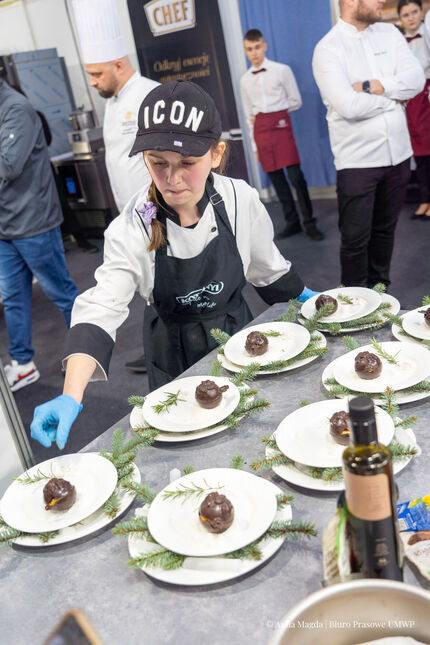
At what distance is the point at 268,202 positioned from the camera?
696 cm

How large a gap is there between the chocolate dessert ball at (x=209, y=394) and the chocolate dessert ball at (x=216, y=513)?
0.37 metres

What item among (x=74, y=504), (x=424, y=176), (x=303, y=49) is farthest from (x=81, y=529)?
(x=303, y=49)

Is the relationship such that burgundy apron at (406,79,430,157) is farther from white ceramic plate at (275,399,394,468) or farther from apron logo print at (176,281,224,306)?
white ceramic plate at (275,399,394,468)

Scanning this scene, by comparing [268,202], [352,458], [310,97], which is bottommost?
[268,202]

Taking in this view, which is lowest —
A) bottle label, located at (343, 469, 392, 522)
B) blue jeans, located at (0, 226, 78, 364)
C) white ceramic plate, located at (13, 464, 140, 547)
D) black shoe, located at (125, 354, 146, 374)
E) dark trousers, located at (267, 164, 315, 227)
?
black shoe, located at (125, 354, 146, 374)

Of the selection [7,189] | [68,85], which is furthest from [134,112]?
[68,85]

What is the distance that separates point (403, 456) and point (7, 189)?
3.06 metres

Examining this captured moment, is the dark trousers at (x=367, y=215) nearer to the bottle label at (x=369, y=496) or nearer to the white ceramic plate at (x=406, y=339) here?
the white ceramic plate at (x=406, y=339)

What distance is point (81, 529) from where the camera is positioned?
43.2 inches

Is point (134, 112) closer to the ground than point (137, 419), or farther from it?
farther from it

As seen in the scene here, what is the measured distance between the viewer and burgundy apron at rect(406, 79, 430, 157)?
4973 millimetres

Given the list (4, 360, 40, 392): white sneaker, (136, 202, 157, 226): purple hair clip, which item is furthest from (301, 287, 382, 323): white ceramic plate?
(4, 360, 40, 392): white sneaker

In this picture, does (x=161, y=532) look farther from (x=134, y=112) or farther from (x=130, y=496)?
(x=134, y=112)

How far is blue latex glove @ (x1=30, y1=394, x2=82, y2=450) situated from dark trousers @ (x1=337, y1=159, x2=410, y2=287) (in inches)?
90.9
